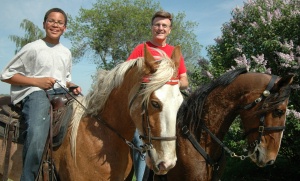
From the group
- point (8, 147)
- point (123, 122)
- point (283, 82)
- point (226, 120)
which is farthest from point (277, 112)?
point (8, 147)

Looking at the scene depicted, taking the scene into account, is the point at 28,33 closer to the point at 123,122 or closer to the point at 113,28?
the point at 113,28

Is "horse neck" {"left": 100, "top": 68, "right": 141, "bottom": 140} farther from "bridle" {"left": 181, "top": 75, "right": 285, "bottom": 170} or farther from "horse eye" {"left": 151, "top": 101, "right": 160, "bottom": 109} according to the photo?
"bridle" {"left": 181, "top": 75, "right": 285, "bottom": 170}

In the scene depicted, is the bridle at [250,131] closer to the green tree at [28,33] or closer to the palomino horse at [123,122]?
the palomino horse at [123,122]

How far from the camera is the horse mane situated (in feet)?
11.2

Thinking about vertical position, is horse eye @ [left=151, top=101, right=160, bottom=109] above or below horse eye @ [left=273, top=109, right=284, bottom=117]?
above

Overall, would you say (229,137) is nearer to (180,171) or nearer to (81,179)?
(180,171)

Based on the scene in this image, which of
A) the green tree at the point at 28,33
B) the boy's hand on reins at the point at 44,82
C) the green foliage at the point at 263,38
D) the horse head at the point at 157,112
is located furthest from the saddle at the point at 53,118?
the green tree at the point at 28,33

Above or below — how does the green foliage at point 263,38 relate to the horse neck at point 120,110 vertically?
above

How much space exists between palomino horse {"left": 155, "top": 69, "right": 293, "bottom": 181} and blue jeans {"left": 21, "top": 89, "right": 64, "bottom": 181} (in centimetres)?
137

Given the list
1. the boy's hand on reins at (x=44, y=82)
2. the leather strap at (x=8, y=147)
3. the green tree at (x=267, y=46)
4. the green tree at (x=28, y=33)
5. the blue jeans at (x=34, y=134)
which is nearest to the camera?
the blue jeans at (x=34, y=134)

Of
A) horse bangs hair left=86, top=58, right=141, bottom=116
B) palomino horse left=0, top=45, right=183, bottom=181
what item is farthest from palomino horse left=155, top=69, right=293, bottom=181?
horse bangs hair left=86, top=58, right=141, bottom=116

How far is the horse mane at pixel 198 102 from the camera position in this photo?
134 inches

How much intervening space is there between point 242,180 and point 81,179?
591 cm

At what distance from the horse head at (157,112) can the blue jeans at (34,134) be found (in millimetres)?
955
